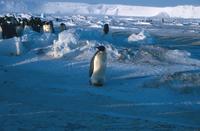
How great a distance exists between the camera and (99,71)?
33.6 feet

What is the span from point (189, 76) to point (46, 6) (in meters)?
186

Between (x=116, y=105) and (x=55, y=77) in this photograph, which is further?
(x=55, y=77)

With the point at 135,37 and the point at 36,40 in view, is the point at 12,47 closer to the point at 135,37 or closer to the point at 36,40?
the point at 36,40

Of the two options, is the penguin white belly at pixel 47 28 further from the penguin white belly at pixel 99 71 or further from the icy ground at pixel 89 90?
the penguin white belly at pixel 99 71

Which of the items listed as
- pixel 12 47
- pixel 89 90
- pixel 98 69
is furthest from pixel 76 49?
pixel 89 90

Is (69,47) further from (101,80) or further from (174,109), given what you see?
(174,109)

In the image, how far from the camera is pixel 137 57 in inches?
557

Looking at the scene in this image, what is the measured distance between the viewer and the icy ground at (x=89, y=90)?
6.91 meters

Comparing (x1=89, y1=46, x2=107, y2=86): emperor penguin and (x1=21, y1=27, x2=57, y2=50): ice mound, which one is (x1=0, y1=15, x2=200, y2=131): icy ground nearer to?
(x1=89, y1=46, x2=107, y2=86): emperor penguin

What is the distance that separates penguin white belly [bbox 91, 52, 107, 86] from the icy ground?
0.17 metres

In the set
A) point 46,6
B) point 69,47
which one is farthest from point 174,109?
point 46,6

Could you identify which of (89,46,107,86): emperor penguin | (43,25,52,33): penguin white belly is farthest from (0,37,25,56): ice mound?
(43,25,52,33): penguin white belly

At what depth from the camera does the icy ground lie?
691 centimetres

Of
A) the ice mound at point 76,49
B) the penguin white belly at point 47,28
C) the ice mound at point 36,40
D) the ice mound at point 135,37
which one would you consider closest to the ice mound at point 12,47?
the ice mound at point 36,40
